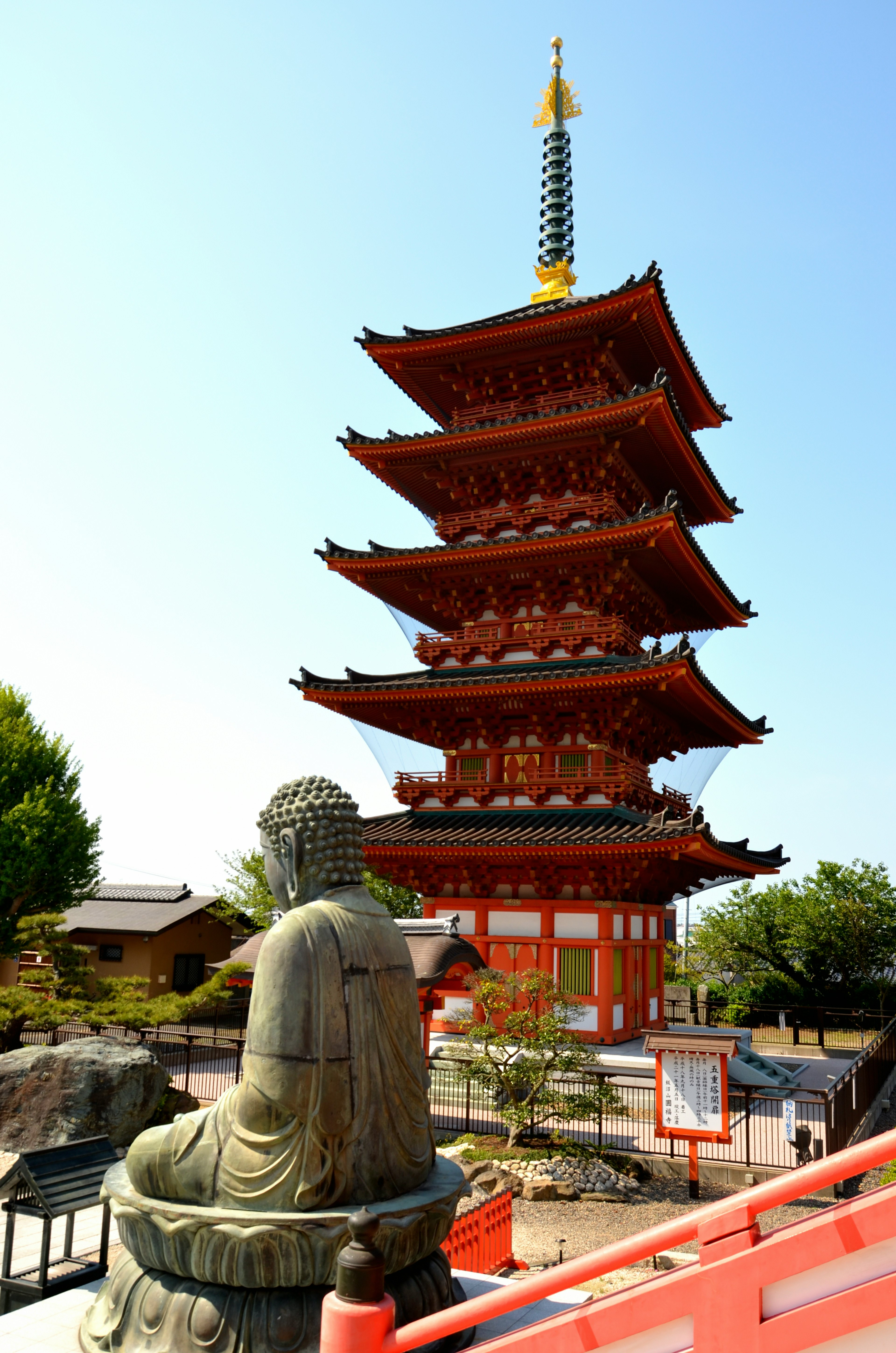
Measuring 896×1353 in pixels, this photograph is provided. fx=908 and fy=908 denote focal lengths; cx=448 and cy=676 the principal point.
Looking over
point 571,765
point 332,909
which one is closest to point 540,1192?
point 332,909

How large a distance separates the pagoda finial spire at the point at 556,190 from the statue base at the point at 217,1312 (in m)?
23.7

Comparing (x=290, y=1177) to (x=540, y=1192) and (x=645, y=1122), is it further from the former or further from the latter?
(x=645, y=1122)

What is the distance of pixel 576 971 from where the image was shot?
1836 centimetres

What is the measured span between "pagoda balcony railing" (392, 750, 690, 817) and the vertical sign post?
7.77 metres

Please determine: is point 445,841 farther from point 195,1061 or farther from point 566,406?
point 566,406

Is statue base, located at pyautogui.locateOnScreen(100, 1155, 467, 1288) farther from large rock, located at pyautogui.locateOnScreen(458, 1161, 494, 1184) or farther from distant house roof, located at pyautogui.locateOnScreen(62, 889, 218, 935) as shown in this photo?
distant house roof, located at pyautogui.locateOnScreen(62, 889, 218, 935)

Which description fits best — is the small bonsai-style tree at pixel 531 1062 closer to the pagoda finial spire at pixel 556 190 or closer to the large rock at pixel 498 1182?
the large rock at pixel 498 1182

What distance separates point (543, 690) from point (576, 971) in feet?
18.9

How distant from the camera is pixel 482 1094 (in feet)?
49.9

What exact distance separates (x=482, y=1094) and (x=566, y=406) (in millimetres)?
14500

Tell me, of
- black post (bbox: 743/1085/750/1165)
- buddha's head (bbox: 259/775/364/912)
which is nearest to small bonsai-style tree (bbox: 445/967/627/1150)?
black post (bbox: 743/1085/750/1165)

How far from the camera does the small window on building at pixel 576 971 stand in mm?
18172

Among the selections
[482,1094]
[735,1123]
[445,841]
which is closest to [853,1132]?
[735,1123]

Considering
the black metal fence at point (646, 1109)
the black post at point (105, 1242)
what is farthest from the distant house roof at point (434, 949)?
the black post at point (105, 1242)
